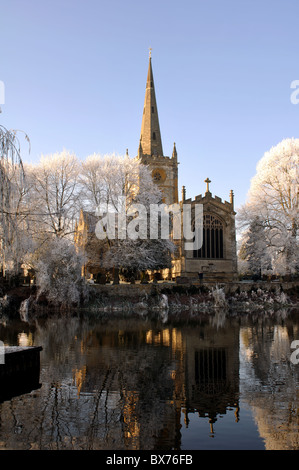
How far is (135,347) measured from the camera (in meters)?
14.9

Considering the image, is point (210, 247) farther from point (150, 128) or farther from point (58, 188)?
point (150, 128)

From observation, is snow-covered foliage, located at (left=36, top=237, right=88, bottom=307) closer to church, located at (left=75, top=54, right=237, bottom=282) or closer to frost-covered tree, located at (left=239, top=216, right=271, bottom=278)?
church, located at (left=75, top=54, right=237, bottom=282)

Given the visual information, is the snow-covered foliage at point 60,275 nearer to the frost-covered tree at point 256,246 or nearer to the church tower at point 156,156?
the frost-covered tree at point 256,246

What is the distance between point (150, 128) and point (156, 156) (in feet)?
15.6

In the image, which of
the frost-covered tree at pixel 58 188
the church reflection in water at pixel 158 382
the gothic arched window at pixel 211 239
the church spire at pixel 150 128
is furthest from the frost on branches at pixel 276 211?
the church reflection in water at pixel 158 382

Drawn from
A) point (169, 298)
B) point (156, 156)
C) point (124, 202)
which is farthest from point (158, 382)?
point (156, 156)

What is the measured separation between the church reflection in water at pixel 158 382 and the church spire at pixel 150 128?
170 ft

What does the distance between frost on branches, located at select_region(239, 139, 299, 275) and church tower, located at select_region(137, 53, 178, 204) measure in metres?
20.4

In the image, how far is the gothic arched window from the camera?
4925 centimetres

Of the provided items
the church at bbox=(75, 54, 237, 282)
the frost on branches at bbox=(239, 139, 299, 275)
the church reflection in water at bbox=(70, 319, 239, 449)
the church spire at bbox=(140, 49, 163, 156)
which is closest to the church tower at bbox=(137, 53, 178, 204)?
the church spire at bbox=(140, 49, 163, 156)

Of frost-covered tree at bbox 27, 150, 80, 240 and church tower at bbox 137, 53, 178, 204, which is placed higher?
church tower at bbox 137, 53, 178, 204

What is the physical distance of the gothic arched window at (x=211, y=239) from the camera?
162 ft
